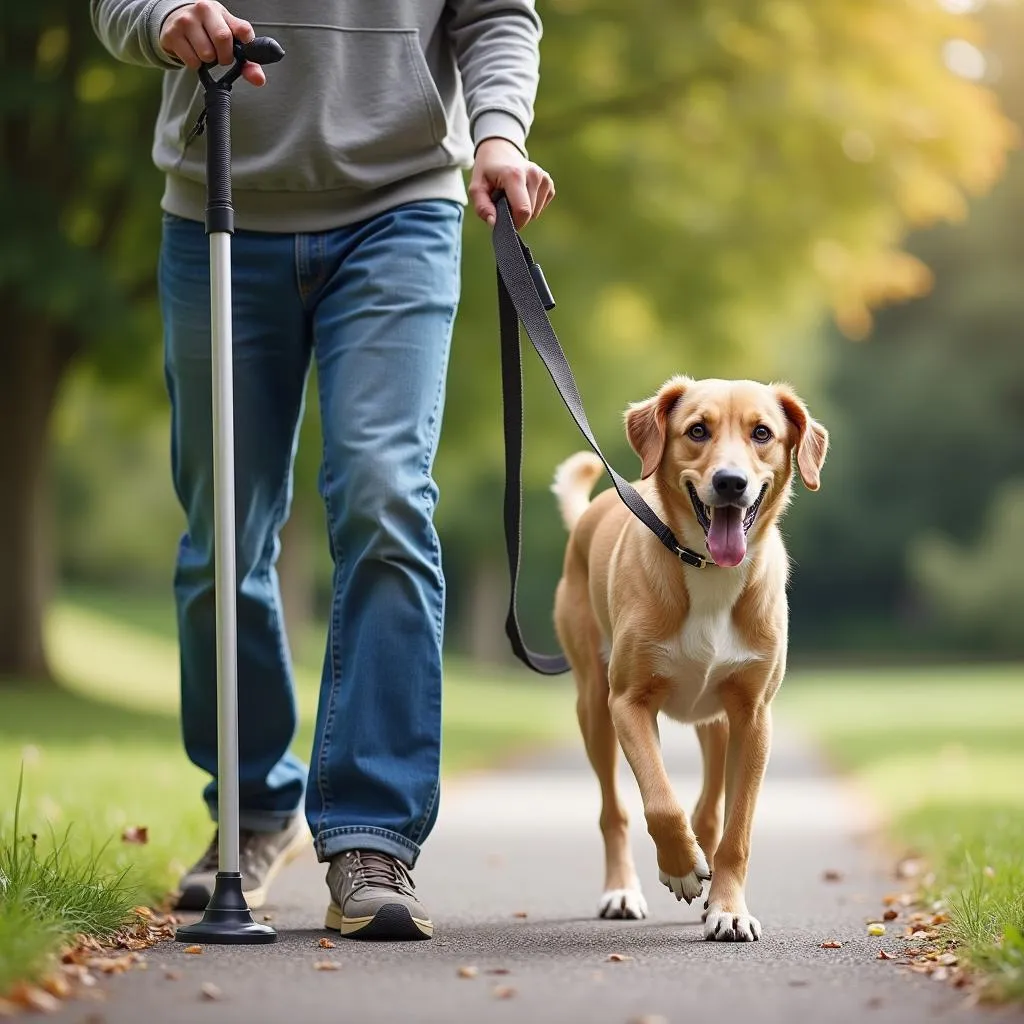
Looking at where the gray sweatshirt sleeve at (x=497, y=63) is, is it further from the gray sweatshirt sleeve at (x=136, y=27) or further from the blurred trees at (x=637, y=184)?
the blurred trees at (x=637, y=184)

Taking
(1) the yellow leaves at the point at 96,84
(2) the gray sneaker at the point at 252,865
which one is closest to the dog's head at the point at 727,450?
(2) the gray sneaker at the point at 252,865

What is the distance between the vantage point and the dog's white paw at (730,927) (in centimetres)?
372

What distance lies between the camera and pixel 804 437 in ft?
13.7

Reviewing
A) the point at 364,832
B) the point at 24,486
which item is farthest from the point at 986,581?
the point at 364,832

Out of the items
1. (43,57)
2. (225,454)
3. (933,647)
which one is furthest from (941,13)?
(933,647)

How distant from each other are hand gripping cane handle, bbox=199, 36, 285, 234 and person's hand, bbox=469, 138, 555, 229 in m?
0.56

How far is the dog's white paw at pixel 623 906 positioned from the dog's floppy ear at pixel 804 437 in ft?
3.83

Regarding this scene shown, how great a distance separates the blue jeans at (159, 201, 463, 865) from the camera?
12.1ft

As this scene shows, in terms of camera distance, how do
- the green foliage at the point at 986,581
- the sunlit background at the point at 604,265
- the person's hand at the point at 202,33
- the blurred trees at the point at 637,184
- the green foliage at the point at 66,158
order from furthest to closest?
1. the green foliage at the point at 986,581
2. the blurred trees at the point at 637,184
3. the green foliage at the point at 66,158
4. the sunlit background at the point at 604,265
5. the person's hand at the point at 202,33

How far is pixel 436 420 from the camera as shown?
3.92m

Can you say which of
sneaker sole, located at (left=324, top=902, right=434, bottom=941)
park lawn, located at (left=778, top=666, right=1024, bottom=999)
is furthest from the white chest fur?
sneaker sole, located at (left=324, top=902, right=434, bottom=941)

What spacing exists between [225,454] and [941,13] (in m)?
11.2

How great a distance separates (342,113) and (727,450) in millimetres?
1238

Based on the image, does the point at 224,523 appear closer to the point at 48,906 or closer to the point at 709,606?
the point at 48,906
